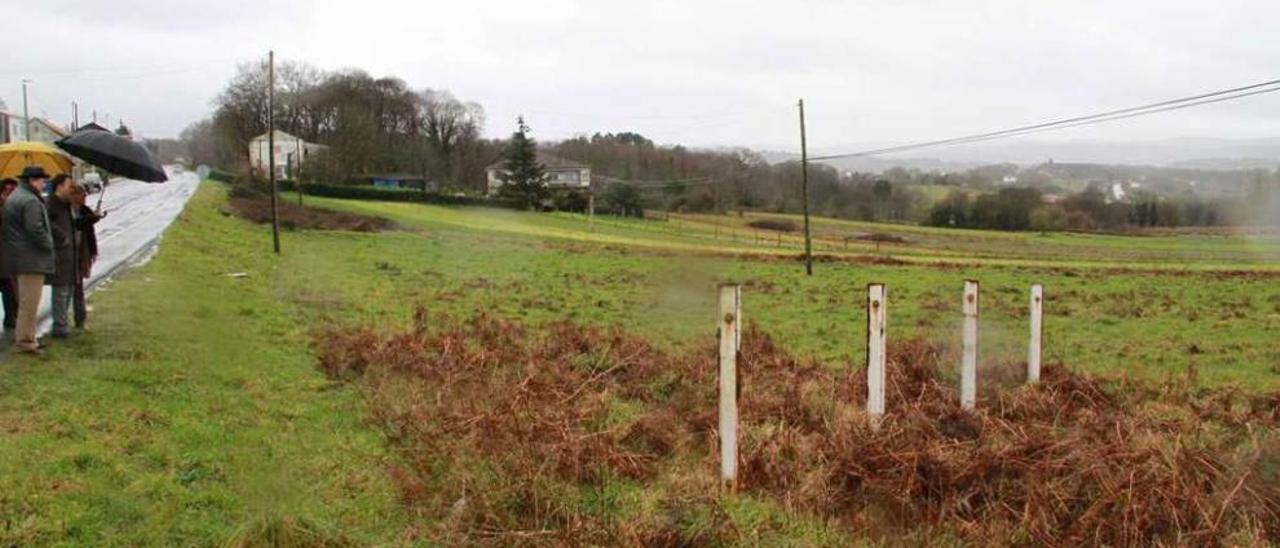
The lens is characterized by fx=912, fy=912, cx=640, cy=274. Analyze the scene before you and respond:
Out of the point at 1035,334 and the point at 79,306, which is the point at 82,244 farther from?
the point at 1035,334

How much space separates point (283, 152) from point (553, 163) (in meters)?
36.6

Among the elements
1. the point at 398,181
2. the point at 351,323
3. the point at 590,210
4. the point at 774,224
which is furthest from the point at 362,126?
the point at 351,323

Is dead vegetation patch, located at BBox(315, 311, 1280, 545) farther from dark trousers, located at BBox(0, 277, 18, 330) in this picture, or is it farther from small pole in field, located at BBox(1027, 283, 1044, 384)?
dark trousers, located at BBox(0, 277, 18, 330)

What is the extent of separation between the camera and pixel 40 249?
344 inches

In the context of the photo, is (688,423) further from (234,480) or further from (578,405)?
(234,480)

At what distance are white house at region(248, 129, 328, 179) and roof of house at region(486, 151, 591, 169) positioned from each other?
54.1ft

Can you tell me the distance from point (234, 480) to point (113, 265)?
583 inches

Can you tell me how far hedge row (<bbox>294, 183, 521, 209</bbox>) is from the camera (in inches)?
2623

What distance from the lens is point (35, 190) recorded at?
8734 mm

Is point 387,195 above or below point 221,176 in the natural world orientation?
below

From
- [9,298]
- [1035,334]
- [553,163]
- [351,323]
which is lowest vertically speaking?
[351,323]

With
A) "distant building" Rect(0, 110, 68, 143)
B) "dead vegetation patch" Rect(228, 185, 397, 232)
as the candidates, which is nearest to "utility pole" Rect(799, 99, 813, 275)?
"dead vegetation patch" Rect(228, 185, 397, 232)

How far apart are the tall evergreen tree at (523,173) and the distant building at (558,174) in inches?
24.9

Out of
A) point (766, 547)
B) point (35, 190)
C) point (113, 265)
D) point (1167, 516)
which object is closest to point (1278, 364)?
point (1167, 516)
